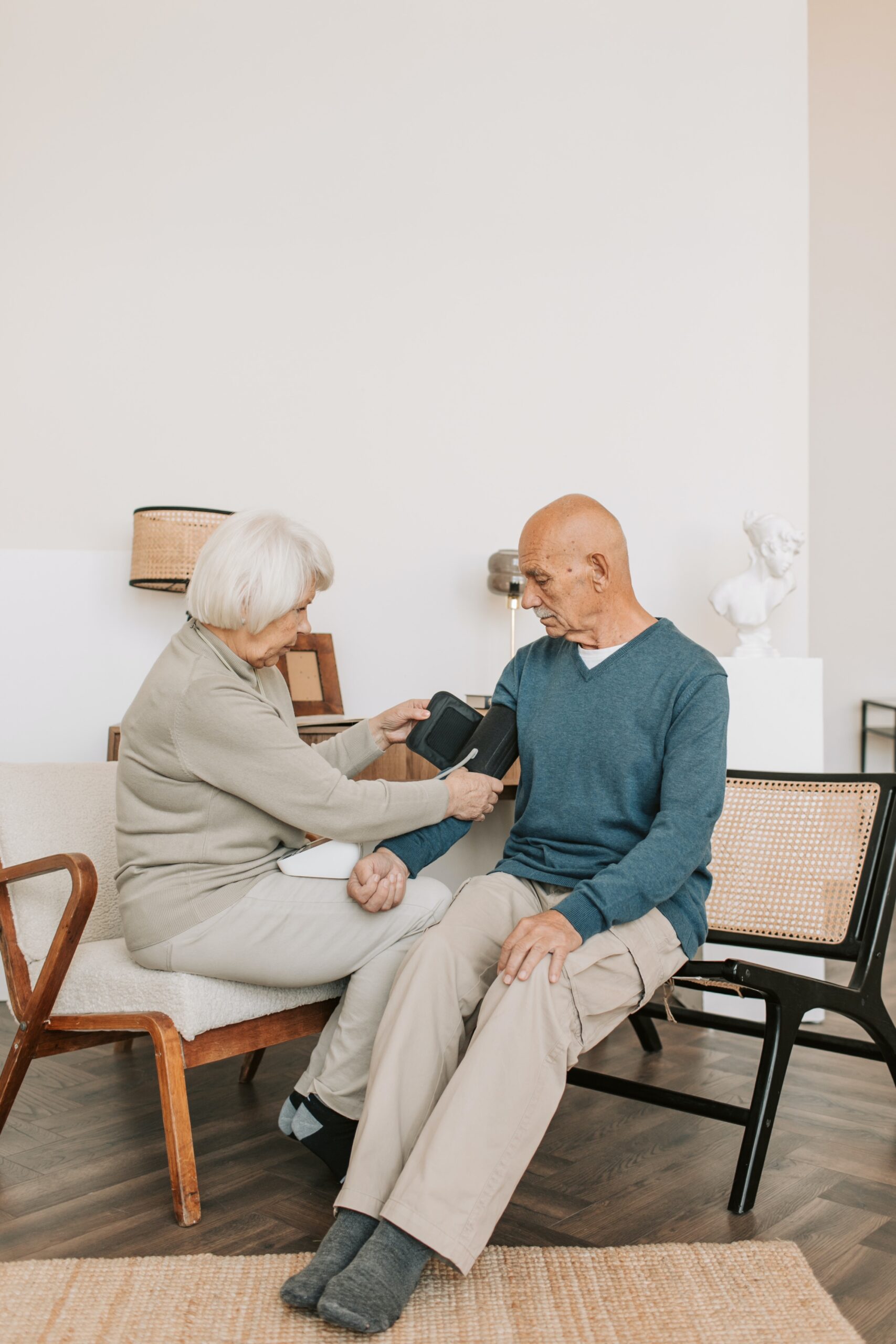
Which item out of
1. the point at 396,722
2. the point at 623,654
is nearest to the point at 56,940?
the point at 396,722

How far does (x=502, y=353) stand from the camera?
3.65 m

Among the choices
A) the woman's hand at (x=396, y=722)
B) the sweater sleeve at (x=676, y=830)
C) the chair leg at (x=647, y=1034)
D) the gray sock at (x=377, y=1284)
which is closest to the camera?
the gray sock at (x=377, y=1284)

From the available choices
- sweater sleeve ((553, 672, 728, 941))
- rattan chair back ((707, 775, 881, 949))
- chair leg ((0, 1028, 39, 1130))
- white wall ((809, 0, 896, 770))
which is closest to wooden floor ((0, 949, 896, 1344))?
chair leg ((0, 1028, 39, 1130))

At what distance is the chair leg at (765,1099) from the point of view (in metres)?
1.89

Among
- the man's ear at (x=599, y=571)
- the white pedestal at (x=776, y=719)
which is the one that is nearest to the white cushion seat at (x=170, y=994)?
the man's ear at (x=599, y=571)

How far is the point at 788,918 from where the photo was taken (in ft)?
7.51

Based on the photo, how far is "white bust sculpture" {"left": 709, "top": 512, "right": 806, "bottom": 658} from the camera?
→ 3.09 metres

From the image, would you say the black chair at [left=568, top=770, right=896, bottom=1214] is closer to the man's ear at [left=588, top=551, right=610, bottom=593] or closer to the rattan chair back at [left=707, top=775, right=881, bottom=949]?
the rattan chair back at [left=707, top=775, right=881, bottom=949]

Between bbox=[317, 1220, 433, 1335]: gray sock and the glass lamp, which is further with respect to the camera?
the glass lamp

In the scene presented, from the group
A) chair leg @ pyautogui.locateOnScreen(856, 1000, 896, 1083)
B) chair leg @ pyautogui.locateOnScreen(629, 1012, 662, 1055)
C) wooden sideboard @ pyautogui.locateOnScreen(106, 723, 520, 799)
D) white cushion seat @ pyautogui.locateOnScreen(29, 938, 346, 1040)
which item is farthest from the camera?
wooden sideboard @ pyautogui.locateOnScreen(106, 723, 520, 799)

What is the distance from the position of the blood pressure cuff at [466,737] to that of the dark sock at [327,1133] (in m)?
0.68

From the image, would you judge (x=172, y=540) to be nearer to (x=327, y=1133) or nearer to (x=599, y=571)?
(x=599, y=571)

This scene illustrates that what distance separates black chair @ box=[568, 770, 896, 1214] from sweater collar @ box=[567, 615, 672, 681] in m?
0.55

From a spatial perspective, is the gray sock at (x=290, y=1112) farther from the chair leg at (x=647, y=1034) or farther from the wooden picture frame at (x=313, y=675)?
the wooden picture frame at (x=313, y=675)
